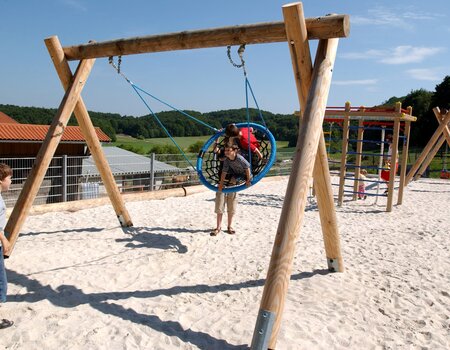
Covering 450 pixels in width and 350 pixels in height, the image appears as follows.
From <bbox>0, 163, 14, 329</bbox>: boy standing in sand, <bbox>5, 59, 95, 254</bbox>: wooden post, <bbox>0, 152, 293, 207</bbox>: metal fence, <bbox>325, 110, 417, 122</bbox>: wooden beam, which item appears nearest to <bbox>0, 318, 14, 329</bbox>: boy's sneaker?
<bbox>0, 163, 14, 329</bbox>: boy standing in sand

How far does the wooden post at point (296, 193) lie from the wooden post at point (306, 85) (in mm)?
129

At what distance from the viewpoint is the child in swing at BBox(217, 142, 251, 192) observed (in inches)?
215

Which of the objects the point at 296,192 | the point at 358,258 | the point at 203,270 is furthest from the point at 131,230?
the point at 296,192

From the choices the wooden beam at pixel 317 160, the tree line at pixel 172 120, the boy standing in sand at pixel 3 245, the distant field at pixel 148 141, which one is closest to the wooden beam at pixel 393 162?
the wooden beam at pixel 317 160

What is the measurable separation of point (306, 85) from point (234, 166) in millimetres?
2452

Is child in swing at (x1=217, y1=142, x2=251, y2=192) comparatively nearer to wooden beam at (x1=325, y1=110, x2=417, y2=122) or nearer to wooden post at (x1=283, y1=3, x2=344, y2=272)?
wooden post at (x1=283, y1=3, x2=344, y2=272)

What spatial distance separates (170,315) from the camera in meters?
3.26

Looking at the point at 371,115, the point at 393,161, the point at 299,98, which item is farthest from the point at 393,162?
the point at 299,98

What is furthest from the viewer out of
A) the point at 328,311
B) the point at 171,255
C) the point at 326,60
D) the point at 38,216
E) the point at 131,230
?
the point at 38,216

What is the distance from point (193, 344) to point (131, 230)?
312 cm

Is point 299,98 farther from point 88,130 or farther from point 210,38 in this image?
point 88,130

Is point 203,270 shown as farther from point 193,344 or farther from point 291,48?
point 291,48

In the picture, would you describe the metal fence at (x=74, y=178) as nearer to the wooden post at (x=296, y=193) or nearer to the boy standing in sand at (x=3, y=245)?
the boy standing in sand at (x=3, y=245)

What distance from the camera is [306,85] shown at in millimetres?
3236
